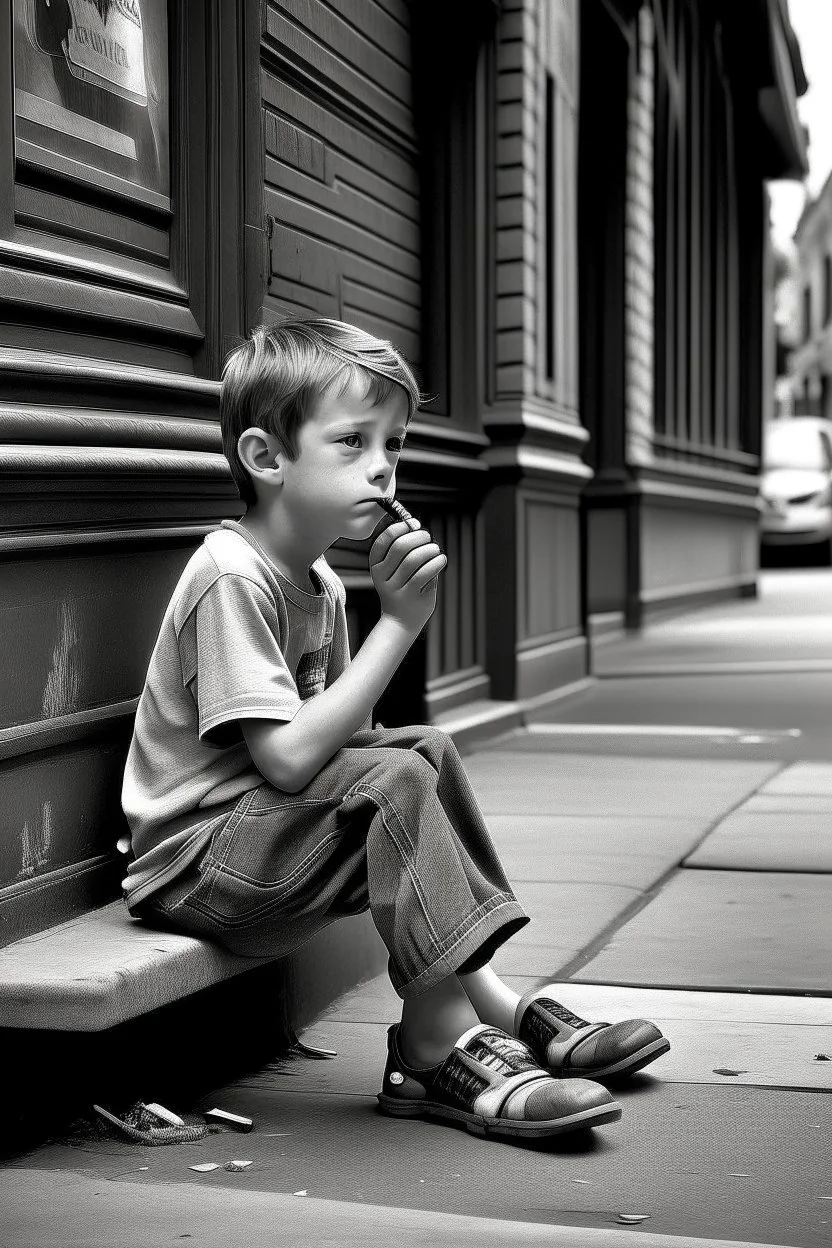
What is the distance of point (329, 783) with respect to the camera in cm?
251

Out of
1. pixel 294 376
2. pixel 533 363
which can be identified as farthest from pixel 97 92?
pixel 533 363

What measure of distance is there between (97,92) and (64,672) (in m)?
1.29

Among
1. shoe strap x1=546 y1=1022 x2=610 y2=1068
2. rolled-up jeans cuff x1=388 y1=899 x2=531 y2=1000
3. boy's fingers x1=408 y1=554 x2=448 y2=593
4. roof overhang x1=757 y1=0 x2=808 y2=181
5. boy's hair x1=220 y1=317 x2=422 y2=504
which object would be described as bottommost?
shoe strap x1=546 y1=1022 x2=610 y2=1068

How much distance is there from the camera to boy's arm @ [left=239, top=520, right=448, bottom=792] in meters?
2.48

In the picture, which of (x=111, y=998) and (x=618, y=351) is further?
(x=618, y=351)

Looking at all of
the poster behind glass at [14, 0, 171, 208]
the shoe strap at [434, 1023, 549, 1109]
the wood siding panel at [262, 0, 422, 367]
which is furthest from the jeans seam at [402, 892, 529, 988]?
the wood siding panel at [262, 0, 422, 367]

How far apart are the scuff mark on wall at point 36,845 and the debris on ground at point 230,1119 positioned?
472 mm

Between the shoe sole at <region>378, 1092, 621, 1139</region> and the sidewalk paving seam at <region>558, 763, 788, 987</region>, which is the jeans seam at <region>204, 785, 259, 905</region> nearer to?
the shoe sole at <region>378, 1092, 621, 1139</region>

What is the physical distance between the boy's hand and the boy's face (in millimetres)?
69

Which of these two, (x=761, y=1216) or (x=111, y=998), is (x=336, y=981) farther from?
(x=761, y=1216)

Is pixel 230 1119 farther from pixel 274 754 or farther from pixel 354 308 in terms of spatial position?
pixel 354 308

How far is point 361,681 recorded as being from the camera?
2.51m

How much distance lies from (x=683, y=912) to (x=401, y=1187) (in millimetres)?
1740

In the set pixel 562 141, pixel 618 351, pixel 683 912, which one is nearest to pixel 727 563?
pixel 618 351
